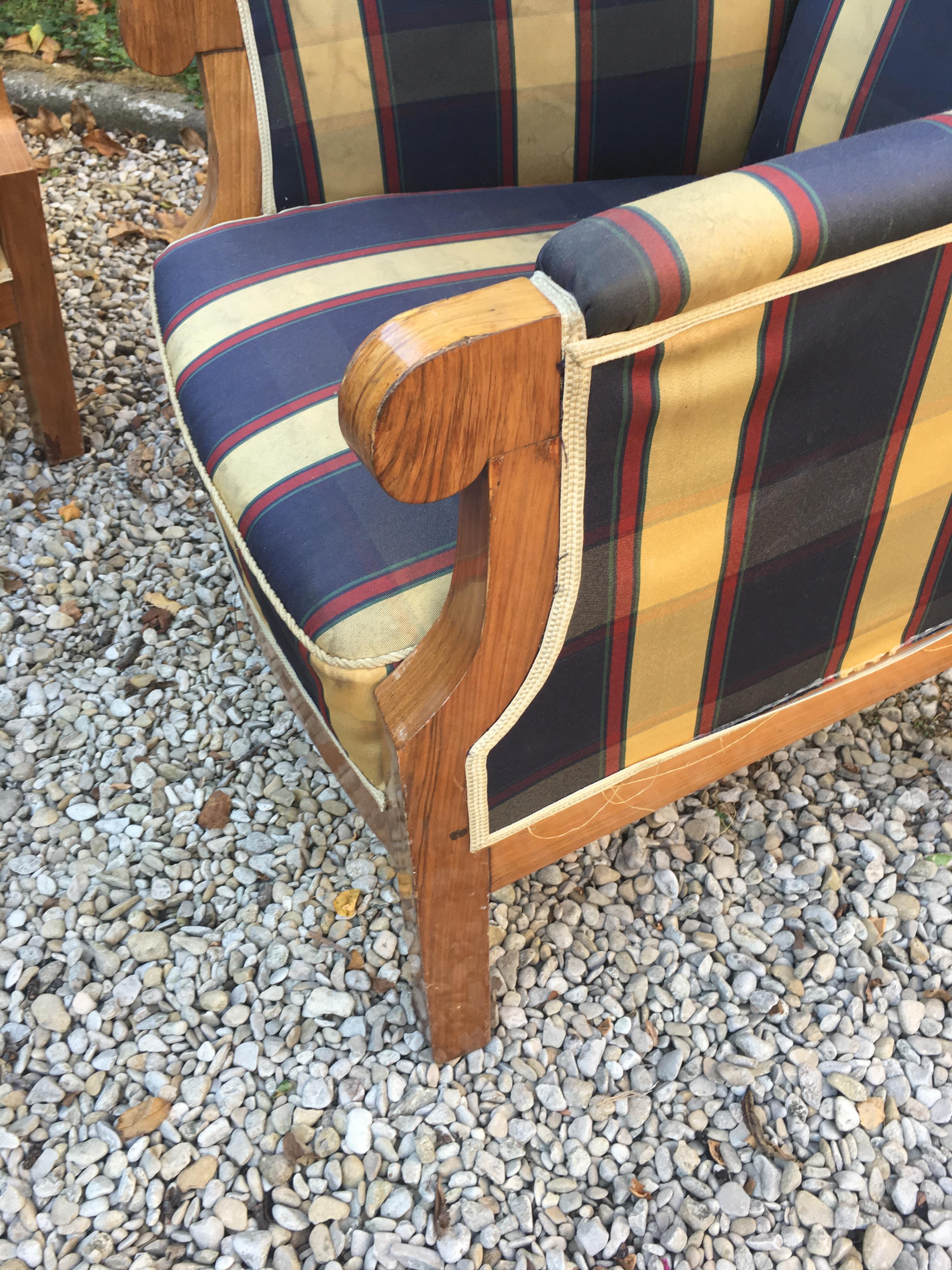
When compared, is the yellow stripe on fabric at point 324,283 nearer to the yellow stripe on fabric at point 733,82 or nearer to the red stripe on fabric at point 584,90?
the red stripe on fabric at point 584,90

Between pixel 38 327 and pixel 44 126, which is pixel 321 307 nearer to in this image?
pixel 38 327

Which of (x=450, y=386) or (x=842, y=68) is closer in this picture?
(x=450, y=386)

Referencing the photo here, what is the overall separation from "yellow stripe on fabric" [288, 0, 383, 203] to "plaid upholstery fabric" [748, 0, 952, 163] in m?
0.55

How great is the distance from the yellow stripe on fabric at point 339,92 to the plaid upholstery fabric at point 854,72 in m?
0.55

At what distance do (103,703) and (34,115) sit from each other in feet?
7.55

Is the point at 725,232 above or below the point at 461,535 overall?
above

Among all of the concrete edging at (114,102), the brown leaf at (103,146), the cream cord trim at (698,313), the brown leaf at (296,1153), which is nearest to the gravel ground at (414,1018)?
the brown leaf at (296,1153)

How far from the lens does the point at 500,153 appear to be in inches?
57.6

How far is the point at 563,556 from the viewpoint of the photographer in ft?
2.76

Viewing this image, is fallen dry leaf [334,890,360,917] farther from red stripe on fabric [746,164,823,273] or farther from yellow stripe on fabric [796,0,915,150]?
yellow stripe on fabric [796,0,915,150]

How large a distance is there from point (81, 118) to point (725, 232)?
2978 millimetres

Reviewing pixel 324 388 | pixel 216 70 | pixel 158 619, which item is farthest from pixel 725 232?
pixel 158 619

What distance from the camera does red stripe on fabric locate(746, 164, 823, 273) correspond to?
75 cm

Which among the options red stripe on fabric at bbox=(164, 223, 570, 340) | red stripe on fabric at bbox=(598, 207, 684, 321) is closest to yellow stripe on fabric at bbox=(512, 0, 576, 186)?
red stripe on fabric at bbox=(164, 223, 570, 340)
